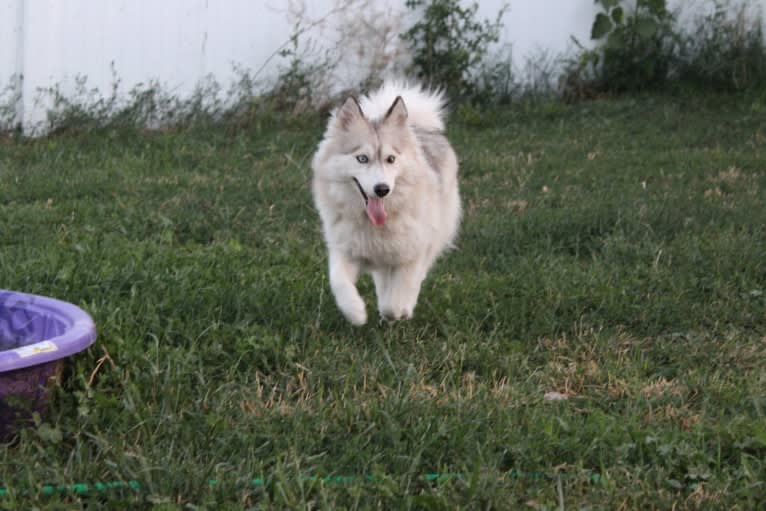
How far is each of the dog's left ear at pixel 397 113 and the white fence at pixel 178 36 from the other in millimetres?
4602

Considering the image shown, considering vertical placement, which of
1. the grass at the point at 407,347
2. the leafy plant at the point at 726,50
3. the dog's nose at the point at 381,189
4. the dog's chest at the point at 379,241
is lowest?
the grass at the point at 407,347

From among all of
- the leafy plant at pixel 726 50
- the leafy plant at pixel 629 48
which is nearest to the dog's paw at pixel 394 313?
the leafy plant at pixel 629 48

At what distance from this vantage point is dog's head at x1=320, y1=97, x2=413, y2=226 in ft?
14.0

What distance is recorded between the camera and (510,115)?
365 inches

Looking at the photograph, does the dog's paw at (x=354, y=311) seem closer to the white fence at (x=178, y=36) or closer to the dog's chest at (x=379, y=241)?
the dog's chest at (x=379, y=241)

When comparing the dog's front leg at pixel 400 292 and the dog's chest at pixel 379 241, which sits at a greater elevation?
the dog's chest at pixel 379 241

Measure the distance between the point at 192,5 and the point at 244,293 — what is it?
16.9ft

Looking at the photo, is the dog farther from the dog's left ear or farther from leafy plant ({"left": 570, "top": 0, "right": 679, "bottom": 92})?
leafy plant ({"left": 570, "top": 0, "right": 679, "bottom": 92})

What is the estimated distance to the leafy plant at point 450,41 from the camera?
950 centimetres

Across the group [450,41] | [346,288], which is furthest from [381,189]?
[450,41]

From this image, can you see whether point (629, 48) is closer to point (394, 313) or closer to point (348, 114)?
point (348, 114)

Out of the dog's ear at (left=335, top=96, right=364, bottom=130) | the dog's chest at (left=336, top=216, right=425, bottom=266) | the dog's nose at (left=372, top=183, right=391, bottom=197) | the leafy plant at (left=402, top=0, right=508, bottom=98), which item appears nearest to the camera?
the dog's nose at (left=372, top=183, right=391, bottom=197)

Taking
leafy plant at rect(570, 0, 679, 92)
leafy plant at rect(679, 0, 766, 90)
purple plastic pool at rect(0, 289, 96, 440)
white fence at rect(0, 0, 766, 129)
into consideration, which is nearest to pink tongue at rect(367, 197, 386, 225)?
purple plastic pool at rect(0, 289, 96, 440)

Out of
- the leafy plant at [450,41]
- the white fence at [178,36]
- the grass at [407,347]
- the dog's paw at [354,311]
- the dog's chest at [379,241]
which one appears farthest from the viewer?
the leafy plant at [450,41]
